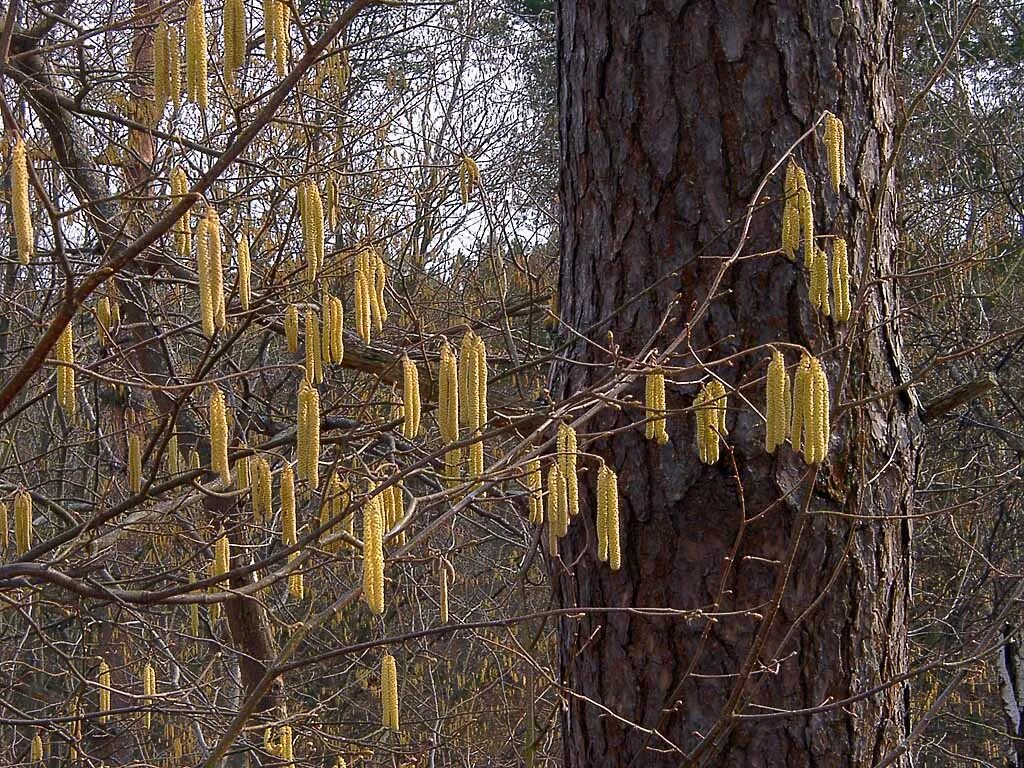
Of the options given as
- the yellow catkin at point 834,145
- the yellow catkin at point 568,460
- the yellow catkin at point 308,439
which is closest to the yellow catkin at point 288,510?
the yellow catkin at point 308,439

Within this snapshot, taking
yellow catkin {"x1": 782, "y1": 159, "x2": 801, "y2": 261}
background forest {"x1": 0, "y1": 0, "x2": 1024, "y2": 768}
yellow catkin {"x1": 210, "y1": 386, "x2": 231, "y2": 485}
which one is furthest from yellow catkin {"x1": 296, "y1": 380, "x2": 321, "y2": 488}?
yellow catkin {"x1": 782, "y1": 159, "x2": 801, "y2": 261}

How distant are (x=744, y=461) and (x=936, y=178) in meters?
5.50

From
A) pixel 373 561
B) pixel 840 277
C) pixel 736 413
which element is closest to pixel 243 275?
pixel 373 561

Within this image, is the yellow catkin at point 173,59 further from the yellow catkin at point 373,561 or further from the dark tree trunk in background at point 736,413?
the dark tree trunk in background at point 736,413

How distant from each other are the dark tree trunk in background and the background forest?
89mm

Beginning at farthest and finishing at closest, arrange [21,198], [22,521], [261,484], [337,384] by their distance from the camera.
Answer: [337,384], [22,521], [261,484], [21,198]

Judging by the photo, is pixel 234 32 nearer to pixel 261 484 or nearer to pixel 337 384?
pixel 261 484

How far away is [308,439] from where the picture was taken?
176 cm

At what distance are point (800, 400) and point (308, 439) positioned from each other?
79 cm

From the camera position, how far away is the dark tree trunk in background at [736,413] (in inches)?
81.9

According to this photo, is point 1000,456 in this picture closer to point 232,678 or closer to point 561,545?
point 232,678

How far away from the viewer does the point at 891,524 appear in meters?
2.16

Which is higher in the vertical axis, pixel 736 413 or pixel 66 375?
pixel 66 375

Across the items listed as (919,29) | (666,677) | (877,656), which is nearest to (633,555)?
(666,677)
